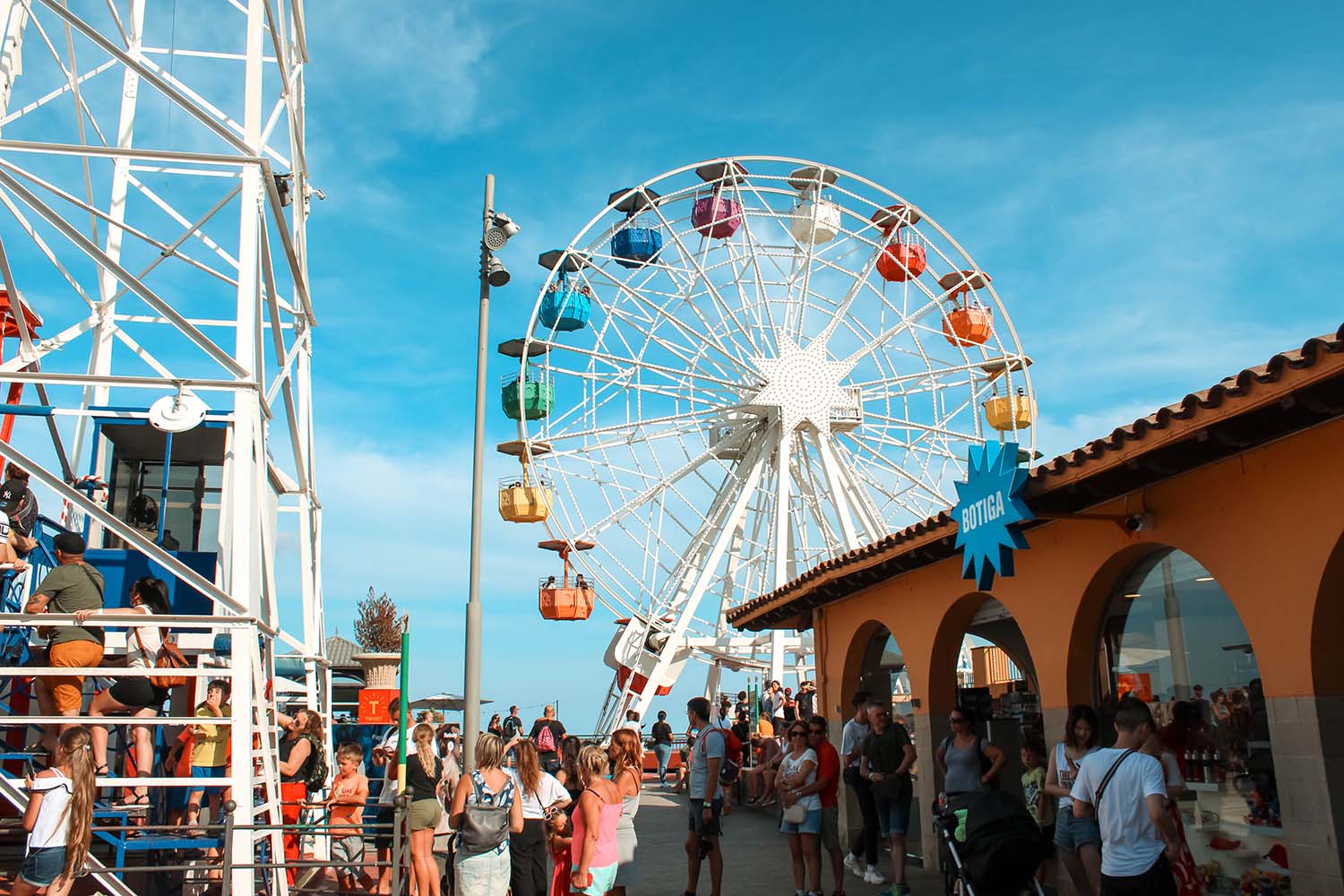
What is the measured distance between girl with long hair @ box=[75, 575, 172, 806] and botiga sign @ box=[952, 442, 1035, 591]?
5671mm

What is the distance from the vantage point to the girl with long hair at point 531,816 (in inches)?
303

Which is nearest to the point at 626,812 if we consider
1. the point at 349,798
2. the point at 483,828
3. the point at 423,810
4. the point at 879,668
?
the point at 483,828

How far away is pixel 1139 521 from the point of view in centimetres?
768

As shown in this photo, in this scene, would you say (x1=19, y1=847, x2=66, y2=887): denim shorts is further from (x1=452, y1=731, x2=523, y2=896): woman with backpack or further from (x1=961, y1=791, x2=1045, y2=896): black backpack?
(x1=961, y1=791, x2=1045, y2=896): black backpack

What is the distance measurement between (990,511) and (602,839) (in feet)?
11.1

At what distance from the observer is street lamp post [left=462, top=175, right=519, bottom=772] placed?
1153 cm

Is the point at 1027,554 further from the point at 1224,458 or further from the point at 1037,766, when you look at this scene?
the point at 1224,458

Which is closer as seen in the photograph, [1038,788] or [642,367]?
[1038,788]

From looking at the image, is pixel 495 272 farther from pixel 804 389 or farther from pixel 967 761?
pixel 804 389

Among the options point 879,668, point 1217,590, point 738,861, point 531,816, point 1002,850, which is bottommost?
point 738,861

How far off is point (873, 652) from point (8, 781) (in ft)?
29.1

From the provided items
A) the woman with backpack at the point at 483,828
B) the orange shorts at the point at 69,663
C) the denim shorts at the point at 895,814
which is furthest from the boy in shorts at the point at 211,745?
the denim shorts at the point at 895,814

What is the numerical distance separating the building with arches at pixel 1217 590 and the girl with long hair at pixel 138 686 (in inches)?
233

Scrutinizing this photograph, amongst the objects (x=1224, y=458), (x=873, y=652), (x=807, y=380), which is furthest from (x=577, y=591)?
(x=1224, y=458)
